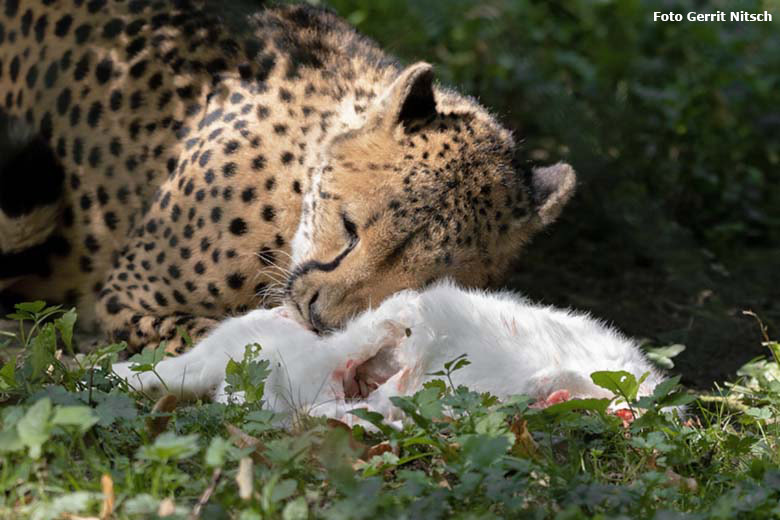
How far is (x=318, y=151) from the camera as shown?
3381 mm

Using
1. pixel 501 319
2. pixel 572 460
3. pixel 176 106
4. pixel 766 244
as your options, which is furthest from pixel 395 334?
pixel 766 244

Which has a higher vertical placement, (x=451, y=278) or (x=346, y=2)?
(x=346, y=2)

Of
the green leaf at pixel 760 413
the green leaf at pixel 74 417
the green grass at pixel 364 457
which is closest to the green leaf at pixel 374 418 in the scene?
the green grass at pixel 364 457

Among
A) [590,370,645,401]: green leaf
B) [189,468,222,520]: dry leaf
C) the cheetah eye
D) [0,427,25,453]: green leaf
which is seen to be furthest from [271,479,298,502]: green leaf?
the cheetah eye

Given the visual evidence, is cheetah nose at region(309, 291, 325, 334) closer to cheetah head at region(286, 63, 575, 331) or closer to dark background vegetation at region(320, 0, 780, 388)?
cheetah head at region(286, 63, 575, 331)

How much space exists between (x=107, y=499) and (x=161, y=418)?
56cm

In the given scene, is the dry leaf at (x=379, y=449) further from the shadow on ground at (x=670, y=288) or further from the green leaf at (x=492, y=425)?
the shadow on ground at (x=670, y=288)

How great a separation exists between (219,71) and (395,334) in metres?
1.36

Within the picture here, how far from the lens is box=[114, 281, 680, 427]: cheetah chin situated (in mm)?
2709

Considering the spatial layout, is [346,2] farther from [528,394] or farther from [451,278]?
[528,394]

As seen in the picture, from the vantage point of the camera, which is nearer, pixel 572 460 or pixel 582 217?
pixel 572 460

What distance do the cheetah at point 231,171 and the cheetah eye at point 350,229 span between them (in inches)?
0.6

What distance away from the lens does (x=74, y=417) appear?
6.56 feet

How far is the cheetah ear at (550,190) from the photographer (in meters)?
3.50
